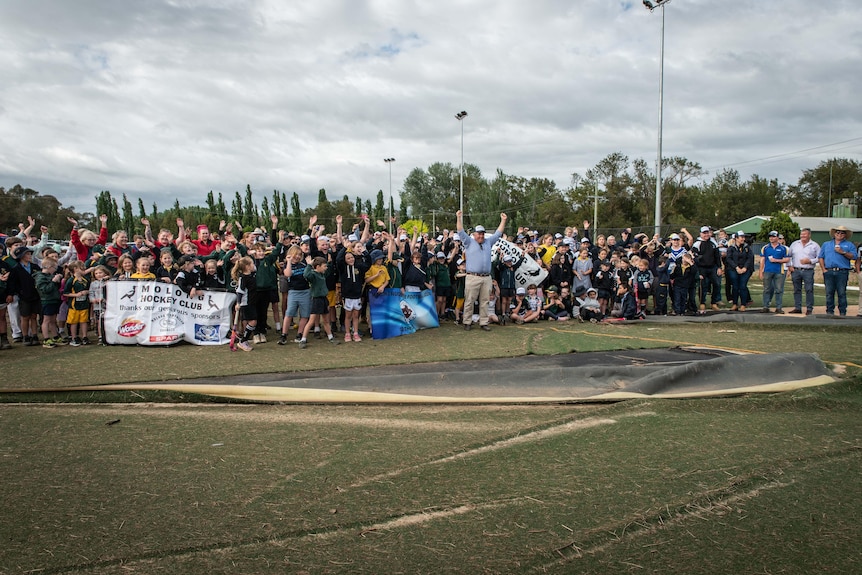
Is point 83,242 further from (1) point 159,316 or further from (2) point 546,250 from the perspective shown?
(2) point 546,250

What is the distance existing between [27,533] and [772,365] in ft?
22.2

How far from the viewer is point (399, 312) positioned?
11.2m

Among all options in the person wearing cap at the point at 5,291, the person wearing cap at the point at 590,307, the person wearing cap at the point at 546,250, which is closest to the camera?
the person wearing cap at the point at 5,291

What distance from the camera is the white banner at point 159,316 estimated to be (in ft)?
32.8

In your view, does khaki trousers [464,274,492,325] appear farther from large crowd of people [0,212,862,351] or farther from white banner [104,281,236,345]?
white banner [104,281,236,345]

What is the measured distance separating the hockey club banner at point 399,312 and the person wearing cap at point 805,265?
25.0 feet

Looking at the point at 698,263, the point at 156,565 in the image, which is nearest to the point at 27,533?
the point at 156,565

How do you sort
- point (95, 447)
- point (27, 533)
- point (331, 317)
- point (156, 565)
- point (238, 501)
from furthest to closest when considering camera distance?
1. point (331, 317)
2. point (95, 447)
3. point (238, 501)
4. point (27, 533)
5. point (156, 565)

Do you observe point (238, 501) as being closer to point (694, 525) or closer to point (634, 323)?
point (694, 525)

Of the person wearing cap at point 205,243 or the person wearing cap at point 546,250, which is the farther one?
the person wearing cap at point 546,250

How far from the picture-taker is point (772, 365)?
6480mm

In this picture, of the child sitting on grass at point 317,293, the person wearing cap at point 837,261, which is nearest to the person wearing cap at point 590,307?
the person wearing cap at point 837,261

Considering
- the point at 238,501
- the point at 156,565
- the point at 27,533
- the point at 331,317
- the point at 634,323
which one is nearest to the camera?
the point at 156,565

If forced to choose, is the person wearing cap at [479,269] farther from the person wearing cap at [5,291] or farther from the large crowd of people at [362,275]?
the person wearing cap at [5,291]
